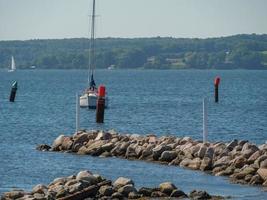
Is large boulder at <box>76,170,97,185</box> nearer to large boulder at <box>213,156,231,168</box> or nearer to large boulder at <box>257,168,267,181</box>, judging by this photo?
large boulder at <box>257,168,267,181</box>

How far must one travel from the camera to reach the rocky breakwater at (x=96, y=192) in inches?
1014

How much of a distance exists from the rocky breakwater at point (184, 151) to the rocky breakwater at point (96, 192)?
3153 mm

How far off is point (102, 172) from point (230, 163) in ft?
13.3

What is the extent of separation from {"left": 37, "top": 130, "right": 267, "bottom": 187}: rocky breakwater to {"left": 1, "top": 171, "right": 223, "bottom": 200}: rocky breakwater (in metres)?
3.15

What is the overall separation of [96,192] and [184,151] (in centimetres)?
863

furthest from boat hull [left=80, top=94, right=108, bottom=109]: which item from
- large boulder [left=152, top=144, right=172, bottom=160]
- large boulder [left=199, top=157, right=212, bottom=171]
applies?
large boulder [left=199, top=157, right=212, bottom=171]

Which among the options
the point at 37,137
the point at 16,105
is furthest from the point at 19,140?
the point at 16,105

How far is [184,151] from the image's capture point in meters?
34.5

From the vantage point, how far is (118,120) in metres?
59.0

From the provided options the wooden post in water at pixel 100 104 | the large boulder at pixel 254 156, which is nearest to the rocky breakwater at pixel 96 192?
the large boulder at pixel 254 156

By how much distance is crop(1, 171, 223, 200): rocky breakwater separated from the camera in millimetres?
25766

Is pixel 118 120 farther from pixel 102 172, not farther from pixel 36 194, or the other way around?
pixel 36 194

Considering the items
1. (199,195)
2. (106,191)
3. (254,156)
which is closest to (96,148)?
(254,156)

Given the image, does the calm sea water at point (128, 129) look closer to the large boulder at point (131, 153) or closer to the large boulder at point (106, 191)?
the large boulder at point (131, 153)
